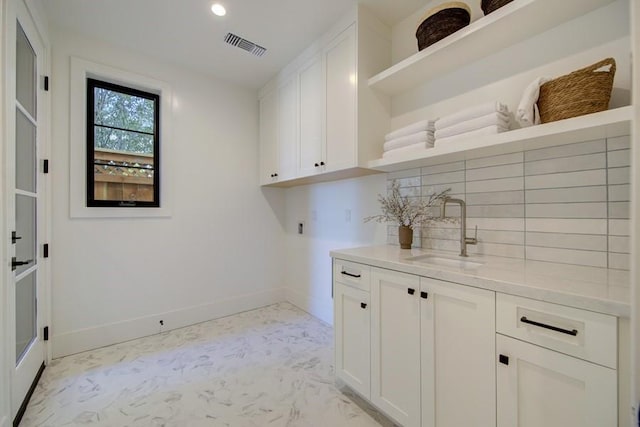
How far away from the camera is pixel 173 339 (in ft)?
8.12

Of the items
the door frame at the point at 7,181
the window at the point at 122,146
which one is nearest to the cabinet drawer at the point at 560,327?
the door frame at the point at 7,181

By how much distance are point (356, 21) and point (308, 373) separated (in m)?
2.58

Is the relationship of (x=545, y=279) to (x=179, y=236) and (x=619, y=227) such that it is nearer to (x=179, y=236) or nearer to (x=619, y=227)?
(x=619, y=227)

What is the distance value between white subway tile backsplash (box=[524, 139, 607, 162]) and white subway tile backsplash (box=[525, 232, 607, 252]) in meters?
0.39

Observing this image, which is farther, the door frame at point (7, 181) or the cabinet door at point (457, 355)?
the door frame at point (7, 181)

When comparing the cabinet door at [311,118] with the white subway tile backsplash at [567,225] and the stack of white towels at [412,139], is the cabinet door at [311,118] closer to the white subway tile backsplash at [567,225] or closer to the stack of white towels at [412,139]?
the stack of white towels at [412,139]

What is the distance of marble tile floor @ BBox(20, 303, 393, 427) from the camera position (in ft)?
5.01

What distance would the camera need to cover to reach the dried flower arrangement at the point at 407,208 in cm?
185

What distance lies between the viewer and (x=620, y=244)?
3.86ft

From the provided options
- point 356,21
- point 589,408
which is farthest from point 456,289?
point 356,21

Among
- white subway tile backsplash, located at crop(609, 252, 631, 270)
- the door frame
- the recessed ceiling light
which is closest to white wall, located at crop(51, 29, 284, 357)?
the door frame

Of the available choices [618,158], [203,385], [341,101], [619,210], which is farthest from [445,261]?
[203,385]

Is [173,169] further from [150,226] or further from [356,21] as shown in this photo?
[356,21]

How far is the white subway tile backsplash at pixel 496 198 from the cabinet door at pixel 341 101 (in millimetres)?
809
